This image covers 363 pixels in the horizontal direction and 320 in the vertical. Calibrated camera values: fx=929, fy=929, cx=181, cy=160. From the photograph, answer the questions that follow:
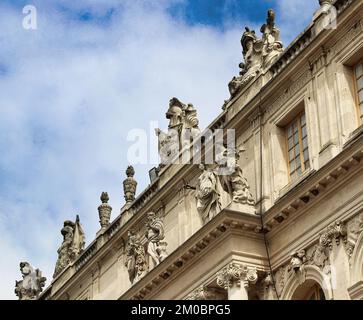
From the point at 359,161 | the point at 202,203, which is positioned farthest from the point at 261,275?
the point at 359,161

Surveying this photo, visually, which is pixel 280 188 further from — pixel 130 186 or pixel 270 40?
pixel 130 186

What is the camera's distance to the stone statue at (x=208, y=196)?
84.3 ft

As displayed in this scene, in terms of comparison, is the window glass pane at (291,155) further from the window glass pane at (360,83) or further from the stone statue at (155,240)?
the stone statue at (155,240)

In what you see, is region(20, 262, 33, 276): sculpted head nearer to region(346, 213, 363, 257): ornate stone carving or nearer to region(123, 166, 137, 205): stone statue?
region(123, 166, 137, 205): stone statue

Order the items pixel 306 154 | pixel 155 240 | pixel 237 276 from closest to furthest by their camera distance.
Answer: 1. pixel 237 276
2. pixel 306 154
3. pixel 155 240

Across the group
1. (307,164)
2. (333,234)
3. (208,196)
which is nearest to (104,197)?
(208,196)

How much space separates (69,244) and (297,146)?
17216mm

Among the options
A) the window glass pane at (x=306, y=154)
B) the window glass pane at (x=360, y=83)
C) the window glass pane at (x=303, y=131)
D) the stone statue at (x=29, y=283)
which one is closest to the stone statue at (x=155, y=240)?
the window glass pane at (x=306, y=154)

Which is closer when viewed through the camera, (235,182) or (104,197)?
(235,182)

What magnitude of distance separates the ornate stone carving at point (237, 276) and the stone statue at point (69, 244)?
1622cm

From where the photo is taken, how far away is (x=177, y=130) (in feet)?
105

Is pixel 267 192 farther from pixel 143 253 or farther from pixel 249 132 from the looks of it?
pixel 143 253

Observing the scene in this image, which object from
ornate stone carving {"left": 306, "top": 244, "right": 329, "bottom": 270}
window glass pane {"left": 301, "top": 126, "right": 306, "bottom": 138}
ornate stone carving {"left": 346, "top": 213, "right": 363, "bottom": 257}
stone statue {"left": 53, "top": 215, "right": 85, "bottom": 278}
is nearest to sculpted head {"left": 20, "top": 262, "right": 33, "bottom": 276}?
stone statue {"left": 53, "top": 215, "right": 85, "bottom": 278}

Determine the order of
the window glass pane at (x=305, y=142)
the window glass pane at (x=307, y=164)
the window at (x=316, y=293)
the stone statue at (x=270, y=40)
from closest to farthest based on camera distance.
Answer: the window at (x=316, y=293) → the window glass pane at (x=307, y=164) → the window glass pane at (x=305, y=142) → the stone statue at (x=270, y=40)
